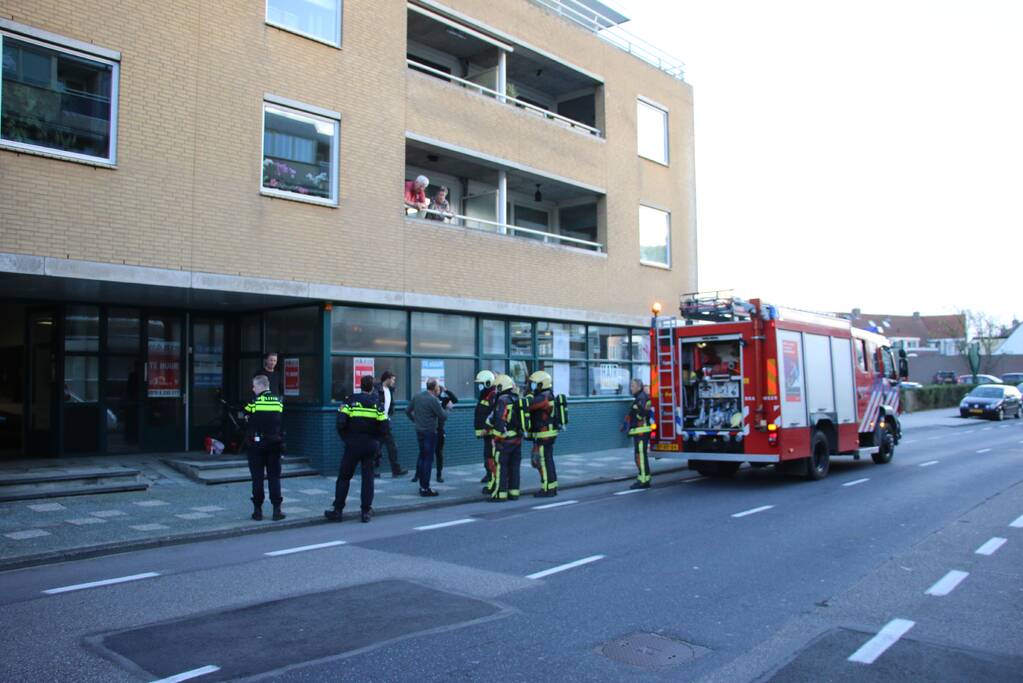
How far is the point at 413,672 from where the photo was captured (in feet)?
15.4

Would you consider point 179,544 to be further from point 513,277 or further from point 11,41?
point 513,277

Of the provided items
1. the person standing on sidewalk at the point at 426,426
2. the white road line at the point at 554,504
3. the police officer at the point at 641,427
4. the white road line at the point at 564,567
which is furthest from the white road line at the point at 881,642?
the police officer at the point at 641,427

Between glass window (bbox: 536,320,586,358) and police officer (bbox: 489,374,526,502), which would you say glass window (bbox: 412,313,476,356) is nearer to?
glass window (bbox: 536,320,586,358)

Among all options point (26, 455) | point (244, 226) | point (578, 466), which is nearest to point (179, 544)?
point (244, 226)

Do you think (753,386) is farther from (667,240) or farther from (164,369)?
(164,369)

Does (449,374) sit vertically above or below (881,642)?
above

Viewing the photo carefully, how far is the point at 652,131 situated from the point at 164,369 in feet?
46.7

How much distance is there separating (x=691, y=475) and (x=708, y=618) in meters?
9.92

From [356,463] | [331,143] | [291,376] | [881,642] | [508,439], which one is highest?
[331,143]

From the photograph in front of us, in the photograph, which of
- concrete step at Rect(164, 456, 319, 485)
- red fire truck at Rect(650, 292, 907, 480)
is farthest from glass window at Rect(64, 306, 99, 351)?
red fire truck at Rect(650, 292, 907, 480)

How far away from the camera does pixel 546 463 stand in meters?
12.4

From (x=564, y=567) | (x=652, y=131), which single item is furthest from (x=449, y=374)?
(x=652, y=131)

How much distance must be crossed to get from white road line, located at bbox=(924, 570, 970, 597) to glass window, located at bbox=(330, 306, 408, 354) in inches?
403

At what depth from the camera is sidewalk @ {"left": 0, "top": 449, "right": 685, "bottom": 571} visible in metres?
8.58
